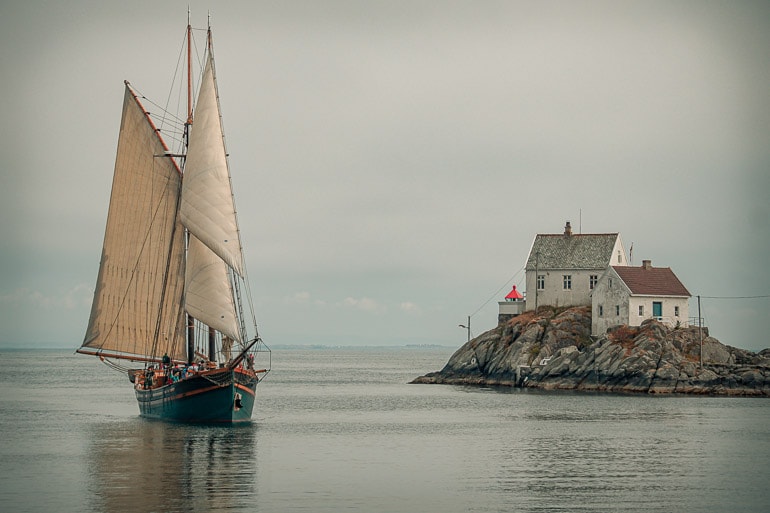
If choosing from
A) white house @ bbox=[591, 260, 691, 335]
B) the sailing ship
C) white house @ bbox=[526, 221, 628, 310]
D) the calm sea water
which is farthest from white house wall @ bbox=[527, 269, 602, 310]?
the sailing ship

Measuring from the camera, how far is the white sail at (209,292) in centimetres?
6081

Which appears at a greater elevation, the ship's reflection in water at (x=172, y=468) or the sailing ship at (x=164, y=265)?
the sailing ship at (x=164, y=265)

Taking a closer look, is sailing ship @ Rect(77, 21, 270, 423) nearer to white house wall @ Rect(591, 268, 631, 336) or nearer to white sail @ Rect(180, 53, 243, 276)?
white sail @ Rect(180, 53, 243, 276)

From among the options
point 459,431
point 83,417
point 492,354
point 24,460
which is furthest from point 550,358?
point 24,460

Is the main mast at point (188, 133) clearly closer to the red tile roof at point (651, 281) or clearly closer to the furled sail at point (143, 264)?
the furled sail at point (143, 264)

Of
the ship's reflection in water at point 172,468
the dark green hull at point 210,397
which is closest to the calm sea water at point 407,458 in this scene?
the ship's reflection in water at point 172,468

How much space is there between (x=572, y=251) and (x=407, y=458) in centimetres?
5696

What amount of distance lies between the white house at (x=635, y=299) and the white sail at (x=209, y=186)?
42.3 m

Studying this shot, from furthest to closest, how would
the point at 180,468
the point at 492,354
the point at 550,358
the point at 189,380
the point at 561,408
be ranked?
1. the point at 492,354
2. the point at 550,358
3. the point at 561,408
4. the point at 189,380
5. the point at 180,468

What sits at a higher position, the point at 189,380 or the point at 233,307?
the point at 233,307

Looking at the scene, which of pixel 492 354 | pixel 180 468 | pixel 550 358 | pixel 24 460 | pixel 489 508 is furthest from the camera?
pixel 492 354

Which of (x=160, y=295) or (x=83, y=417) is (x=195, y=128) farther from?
(x=83, y=417)

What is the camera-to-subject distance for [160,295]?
6675 cm

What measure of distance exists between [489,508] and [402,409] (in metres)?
43.3
